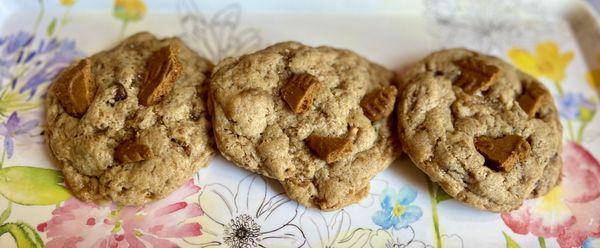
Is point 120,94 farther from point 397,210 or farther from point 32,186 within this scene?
point 397,210

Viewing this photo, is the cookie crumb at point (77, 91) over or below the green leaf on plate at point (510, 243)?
over

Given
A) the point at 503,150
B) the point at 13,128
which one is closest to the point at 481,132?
the point at 503,150

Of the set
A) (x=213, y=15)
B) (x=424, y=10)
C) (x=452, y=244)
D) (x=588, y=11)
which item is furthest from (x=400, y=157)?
(x=588, y=11)

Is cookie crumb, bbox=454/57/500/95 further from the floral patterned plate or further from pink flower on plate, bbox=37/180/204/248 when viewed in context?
pink flower on plate, bbox=37/180/204/248

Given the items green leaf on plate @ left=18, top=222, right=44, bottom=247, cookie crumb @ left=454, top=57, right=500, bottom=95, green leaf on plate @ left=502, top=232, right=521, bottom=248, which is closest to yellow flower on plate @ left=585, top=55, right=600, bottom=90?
cookie crumb @ left=454, top=57, right=500, bottom=95

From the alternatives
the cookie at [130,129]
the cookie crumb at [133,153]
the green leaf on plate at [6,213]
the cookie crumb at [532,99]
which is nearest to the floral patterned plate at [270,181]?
the green leaf on plate at [6,213]

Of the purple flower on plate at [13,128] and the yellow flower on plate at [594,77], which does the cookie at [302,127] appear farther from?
the yellow flower on plate at [594,77]

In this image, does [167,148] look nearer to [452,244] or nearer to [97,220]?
[97,220]

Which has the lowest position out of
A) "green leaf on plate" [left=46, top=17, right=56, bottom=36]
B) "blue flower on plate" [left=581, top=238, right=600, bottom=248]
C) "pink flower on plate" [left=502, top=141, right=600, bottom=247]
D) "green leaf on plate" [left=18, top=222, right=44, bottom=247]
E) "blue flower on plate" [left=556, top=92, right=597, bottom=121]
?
"blue flower on plate" [left=581, top=238, right=600, bottom=248]
